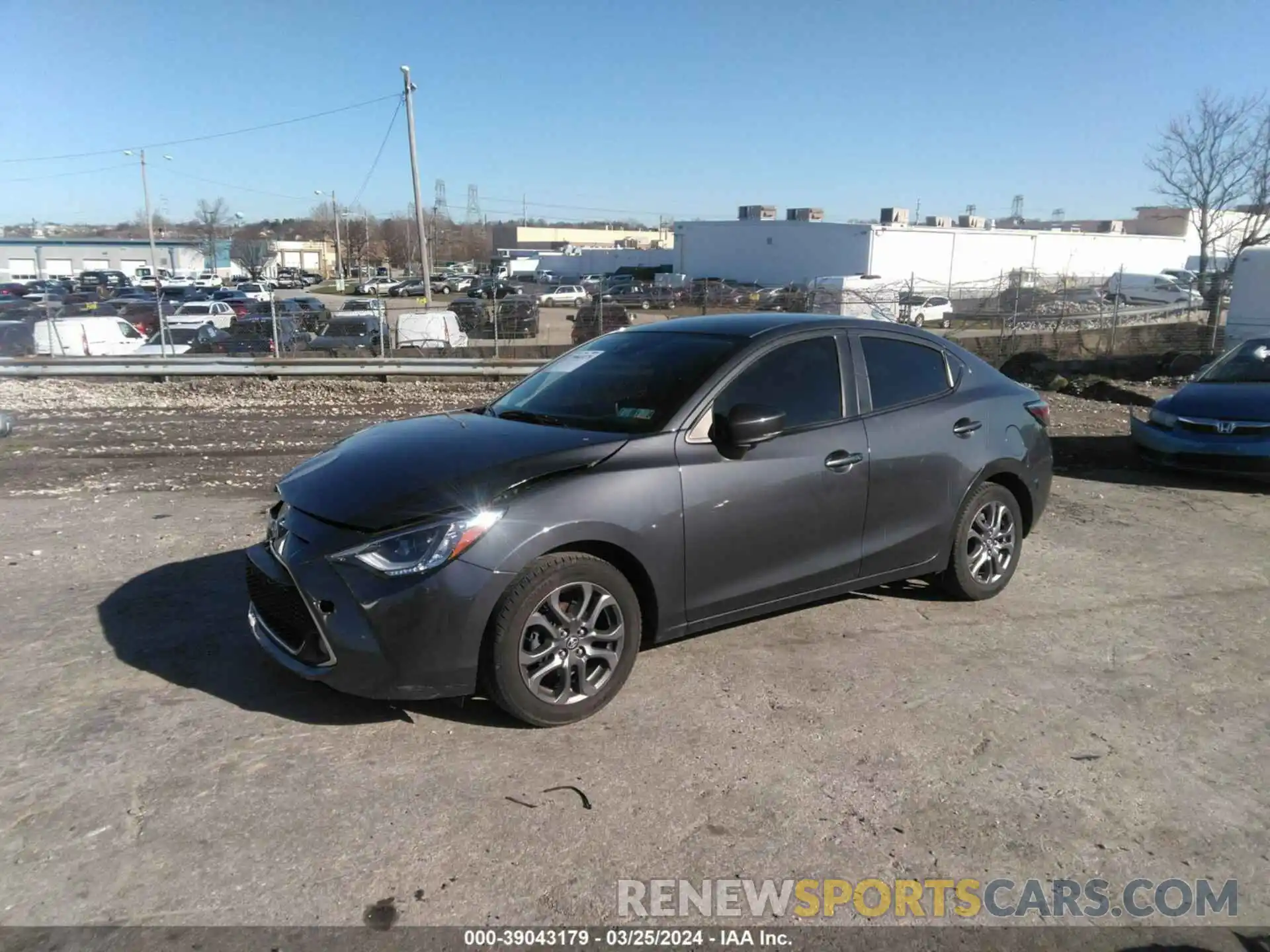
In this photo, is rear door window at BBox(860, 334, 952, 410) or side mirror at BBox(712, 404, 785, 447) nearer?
side mirror at BBox(712, 404, 785, 447)

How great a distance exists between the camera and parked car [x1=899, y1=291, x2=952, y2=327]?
30538mm

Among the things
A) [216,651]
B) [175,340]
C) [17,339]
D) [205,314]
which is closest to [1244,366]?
[216,651]

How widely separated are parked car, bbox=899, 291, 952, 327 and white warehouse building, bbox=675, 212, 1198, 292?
20.1 meters

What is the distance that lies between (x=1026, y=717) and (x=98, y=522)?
642 centimetres

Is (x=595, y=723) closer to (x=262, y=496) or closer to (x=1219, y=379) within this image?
(x=262, y=496)

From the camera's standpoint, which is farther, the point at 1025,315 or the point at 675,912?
the point at 1025,315

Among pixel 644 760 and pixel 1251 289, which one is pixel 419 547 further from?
pixel 1251 289

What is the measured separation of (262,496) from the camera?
785cm

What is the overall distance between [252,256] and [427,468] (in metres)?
81.1

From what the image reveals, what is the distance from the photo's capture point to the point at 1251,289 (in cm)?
2320

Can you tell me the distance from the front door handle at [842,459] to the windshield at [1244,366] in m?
6.52

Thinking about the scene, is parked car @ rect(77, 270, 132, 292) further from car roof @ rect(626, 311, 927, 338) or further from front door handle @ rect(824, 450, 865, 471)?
front door handle @ rect(824, 450, 865, 471)

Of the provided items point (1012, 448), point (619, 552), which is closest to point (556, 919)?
point (619, 552)

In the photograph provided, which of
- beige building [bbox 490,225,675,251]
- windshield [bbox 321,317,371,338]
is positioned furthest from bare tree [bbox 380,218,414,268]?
windshield [bbox 321,317,371,338]
